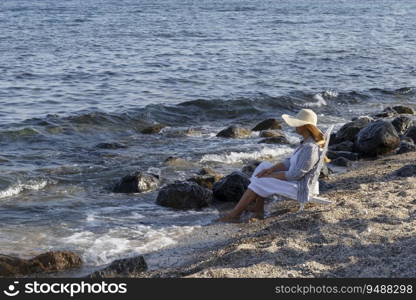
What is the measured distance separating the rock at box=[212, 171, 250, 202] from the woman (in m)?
1.17

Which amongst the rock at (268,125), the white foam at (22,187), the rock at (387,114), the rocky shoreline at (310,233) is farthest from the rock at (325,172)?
the rock at (387,114)

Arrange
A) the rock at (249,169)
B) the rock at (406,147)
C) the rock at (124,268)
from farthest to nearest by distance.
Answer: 1. the rock at (406,147)
2. the rock at (249,169)
3. the rock at (124,268)

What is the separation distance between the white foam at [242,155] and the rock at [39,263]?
18.3ft

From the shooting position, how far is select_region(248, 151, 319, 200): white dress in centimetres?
871

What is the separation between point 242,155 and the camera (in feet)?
44.2

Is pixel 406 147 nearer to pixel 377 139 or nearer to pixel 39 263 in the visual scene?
pixel 377 139

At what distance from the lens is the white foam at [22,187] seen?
35.6 feet

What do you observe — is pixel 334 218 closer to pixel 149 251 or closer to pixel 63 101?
pixel 149 251

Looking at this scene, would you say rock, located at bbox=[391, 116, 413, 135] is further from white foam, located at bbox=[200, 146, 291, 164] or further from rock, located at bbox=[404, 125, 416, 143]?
white foam, located at bbox=[200, 146, 291, 164]

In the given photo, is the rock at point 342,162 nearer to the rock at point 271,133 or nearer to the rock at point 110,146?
the rock at point 271,133

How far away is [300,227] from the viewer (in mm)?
7879

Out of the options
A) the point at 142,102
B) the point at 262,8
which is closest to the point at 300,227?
the point at 142,102

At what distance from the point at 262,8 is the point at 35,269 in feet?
134

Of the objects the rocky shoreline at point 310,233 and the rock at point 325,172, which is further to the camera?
the rock at point 325,172
